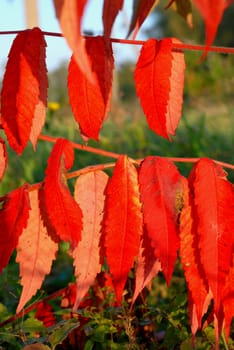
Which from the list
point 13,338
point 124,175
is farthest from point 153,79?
point 13,338

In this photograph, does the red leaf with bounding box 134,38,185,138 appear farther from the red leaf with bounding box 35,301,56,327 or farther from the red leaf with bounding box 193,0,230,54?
the red leaf with bounding box 35,301,56,327

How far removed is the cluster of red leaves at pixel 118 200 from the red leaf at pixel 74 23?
34cm

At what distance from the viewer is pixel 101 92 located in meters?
0.96

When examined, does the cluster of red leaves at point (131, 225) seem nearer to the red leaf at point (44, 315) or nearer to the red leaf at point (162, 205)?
the red leaf at point (162, 205)

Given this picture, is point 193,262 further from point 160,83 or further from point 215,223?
point 160,83

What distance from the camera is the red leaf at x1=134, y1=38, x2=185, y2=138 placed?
37.7 inches

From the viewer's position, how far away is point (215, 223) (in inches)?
37.9

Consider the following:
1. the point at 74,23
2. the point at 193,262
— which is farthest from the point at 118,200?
the point at 74,23

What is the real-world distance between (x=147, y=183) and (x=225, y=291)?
0.75 ft

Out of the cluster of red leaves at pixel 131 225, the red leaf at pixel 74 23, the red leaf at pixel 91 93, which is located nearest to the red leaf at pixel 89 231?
the cluster of red leaves at pixel 131 225

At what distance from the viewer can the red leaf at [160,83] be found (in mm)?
958

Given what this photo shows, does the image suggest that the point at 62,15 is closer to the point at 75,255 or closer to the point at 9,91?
the point at 9,91

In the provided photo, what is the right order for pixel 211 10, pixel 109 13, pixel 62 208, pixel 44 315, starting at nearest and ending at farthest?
pixel 211 10 < pixel 109 13 < pixel 62 208 < pixel 44 315

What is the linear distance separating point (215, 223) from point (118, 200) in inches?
6.1
